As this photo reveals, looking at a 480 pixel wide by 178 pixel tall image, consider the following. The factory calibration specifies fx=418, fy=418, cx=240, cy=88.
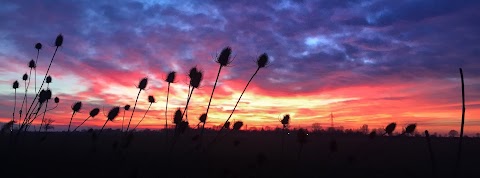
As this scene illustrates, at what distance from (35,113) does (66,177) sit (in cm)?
571

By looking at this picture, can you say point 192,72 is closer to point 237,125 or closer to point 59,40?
point 237,125

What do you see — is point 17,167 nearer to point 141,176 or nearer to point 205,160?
point 141,176

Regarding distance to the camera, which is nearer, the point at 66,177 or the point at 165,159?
the point at 66,177

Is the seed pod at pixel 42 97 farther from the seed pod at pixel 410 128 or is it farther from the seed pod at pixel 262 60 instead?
the seed pod at pixel 410 128

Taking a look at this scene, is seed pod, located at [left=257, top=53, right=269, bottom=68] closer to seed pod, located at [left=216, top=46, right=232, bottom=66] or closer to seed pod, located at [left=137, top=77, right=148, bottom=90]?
seed pod, located at [left=216, top=46, right=232, bottom=66]

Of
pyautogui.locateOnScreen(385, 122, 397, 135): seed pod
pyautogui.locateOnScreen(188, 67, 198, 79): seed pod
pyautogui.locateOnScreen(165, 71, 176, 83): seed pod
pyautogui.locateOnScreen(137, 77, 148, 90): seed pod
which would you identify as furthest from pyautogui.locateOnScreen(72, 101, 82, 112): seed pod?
pyautogui.locateOnScreen(385, 122, 397, 135): seed pod

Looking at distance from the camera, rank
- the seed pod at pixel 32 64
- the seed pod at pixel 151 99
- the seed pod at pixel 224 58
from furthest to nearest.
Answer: the seed pod at pixel 151 99
the seed pod at pixel 32 64
the seed pod at pixel 224 58

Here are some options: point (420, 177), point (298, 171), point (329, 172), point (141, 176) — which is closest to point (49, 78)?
point (141, 176)

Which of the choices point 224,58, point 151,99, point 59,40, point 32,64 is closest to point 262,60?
point 224,58

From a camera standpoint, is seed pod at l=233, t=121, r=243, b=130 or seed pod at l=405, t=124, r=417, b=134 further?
seed pod at l=233, t=121, r=243, b=130

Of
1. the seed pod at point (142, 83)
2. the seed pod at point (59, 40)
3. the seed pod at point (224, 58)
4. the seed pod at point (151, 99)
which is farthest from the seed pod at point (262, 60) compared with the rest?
the seed pod at point (59, 40)

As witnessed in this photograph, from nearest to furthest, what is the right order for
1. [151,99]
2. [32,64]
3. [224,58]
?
[224,58] → [32,64] → [151,99]

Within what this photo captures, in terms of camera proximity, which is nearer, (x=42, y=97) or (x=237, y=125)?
(x=42, y=97)

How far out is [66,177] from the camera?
11422 mm
